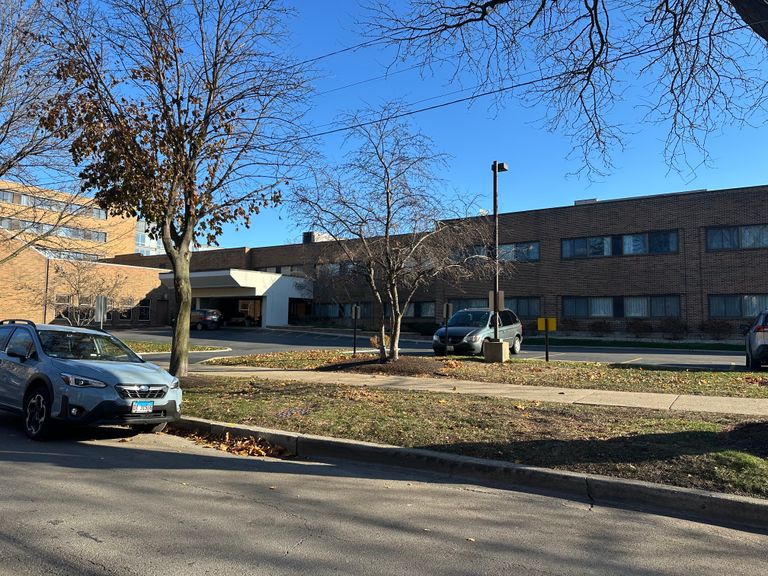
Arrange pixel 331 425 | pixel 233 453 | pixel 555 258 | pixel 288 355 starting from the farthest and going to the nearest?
pixel 555 258, pixel 288 355, pixel 331 425, pixel 233 453

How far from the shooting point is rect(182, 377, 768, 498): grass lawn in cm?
589

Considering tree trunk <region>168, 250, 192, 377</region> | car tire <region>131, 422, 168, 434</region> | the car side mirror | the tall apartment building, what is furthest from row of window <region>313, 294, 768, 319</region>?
the car side mirror

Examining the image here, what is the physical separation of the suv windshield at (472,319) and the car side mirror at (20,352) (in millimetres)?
13833

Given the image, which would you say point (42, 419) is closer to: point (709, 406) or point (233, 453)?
point (233, 453)

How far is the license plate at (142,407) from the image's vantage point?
755 centimetres

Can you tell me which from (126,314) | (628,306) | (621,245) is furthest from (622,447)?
(126,314)

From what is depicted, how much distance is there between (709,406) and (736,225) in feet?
83.7

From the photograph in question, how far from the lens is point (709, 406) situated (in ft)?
30.7

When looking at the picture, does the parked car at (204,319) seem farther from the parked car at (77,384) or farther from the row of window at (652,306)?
the parked car at (77,384)

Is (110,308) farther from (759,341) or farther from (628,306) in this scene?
(759,341)

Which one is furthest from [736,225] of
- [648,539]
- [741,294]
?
[648,539]

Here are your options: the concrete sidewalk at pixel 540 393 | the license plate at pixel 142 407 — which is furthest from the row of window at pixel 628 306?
the license plate at pixel 142 407

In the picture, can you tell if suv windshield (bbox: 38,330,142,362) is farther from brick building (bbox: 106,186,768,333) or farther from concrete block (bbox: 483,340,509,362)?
brick building (bbox: 106,186,768,333)

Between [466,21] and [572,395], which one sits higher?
[466,21]
